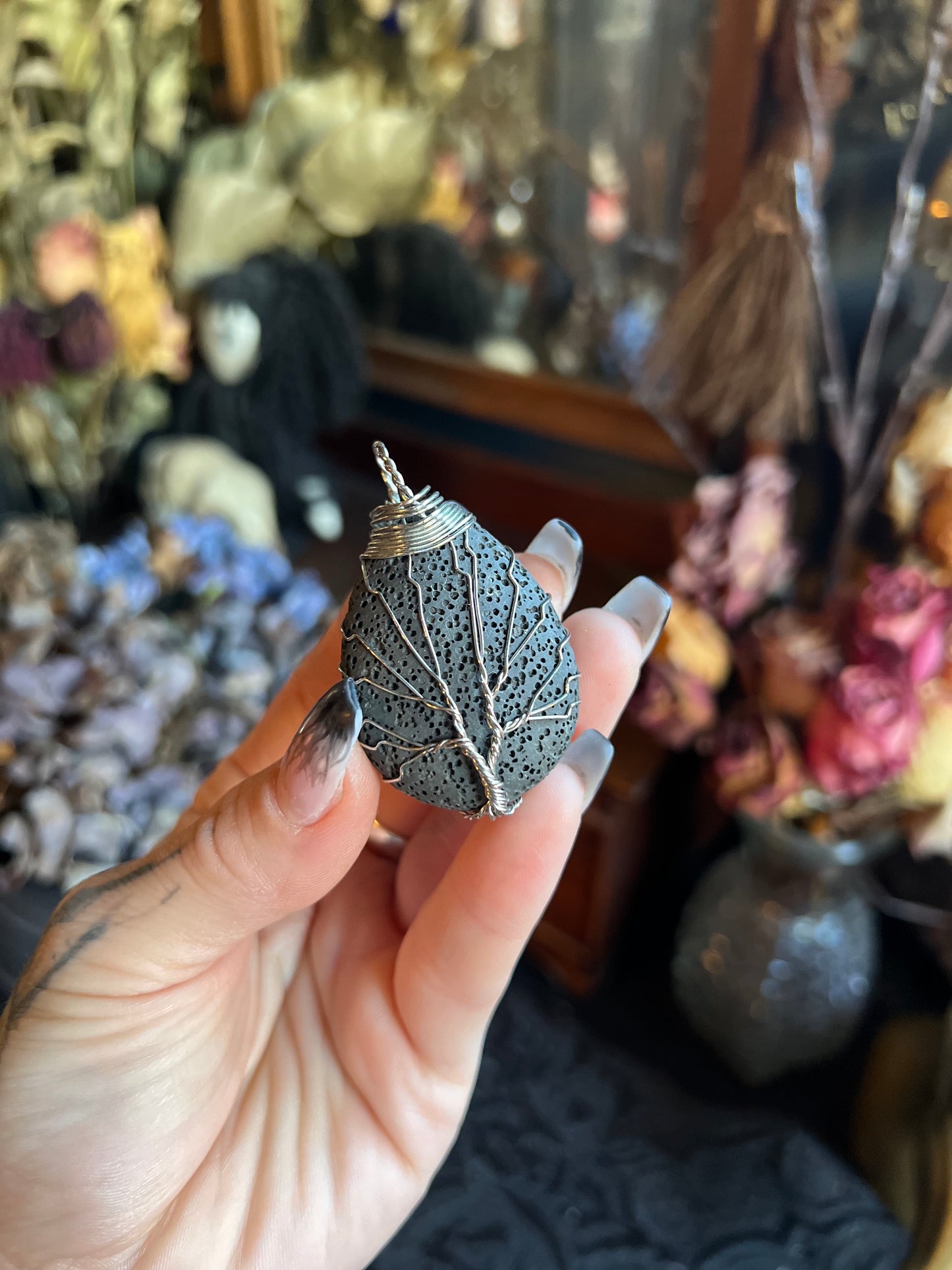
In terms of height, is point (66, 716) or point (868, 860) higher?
point (66, 716)

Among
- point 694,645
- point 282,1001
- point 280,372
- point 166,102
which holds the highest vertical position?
point 166,102

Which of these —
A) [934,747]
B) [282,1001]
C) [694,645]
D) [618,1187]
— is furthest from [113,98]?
[618,1187]

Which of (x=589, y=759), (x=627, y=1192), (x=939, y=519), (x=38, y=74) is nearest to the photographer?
(x=589, y=759)

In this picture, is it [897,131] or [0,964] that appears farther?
[897,131]

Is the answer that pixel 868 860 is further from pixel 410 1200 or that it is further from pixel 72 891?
pixel 72 891

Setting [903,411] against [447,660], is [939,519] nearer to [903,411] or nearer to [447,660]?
[903,411]

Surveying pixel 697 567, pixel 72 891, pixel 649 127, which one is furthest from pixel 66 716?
pixel 649 127
